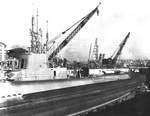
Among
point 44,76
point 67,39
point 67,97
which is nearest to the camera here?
point 67,97

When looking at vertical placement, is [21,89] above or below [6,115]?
above

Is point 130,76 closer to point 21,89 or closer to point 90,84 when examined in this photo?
point 90,84

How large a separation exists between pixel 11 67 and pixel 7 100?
8387 millimetres

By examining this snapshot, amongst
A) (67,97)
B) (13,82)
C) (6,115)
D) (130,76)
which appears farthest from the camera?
(130,76)

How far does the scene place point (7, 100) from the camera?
68.5ft

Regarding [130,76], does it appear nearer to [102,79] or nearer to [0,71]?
[102,79]

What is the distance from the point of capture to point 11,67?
28.7 meters

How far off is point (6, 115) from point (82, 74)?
2027 cm

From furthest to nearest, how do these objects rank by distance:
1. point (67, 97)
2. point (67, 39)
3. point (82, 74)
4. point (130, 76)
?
point (130, 76) → point (67, 39) → point (82, 74) → point (67, 97)

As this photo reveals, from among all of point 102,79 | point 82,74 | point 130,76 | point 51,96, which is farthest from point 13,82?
point 130,76

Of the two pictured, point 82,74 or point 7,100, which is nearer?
point 7,100

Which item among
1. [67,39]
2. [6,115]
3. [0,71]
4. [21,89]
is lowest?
[6,115]

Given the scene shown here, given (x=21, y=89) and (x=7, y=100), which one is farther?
(x=21, y=89)

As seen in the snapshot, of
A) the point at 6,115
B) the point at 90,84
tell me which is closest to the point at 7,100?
the point at 6,115
